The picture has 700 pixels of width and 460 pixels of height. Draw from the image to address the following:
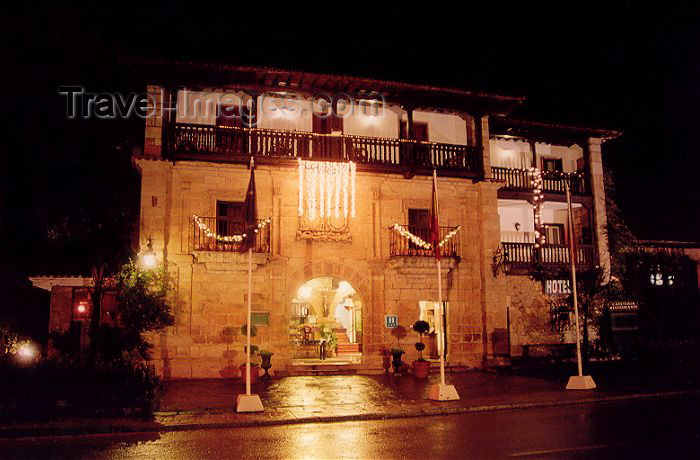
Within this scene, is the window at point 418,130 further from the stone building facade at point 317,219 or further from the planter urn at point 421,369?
the planter urn at point 421,369

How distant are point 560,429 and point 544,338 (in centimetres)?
1424

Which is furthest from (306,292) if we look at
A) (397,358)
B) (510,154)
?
(510,154)

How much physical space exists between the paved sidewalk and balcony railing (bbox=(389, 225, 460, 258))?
453 cm

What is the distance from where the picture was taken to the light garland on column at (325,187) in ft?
65.7

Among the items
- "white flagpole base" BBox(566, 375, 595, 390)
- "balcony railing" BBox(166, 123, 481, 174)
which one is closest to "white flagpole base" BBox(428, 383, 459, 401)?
"white flagpole base" BBox(566, 375, 595, 390)

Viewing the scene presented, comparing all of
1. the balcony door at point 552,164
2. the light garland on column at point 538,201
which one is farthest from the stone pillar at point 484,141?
the balcony door at point 552,164

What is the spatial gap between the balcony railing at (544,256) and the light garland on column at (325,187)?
7274 mm

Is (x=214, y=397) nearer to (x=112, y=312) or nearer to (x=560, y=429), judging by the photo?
(x=112, y=312)

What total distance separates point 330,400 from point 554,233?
16.3 m

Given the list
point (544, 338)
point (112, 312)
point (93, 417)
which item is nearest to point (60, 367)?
point (93, 417)

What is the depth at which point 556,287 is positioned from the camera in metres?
24.3

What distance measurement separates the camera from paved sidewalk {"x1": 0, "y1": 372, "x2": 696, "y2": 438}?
1127cm

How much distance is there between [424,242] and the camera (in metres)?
A: 20.4

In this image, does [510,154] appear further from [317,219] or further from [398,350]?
[398,350]
